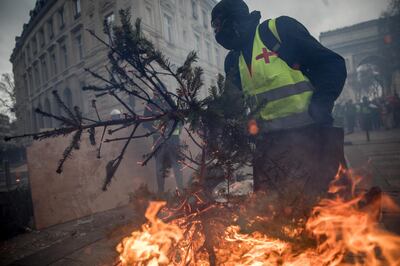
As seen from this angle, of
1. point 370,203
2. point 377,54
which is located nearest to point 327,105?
point 370,203

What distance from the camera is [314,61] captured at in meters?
1.91

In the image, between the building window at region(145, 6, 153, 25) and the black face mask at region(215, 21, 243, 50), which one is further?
the building window at region(145, 6, 153, 25)

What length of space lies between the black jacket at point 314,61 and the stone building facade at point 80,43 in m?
15.8

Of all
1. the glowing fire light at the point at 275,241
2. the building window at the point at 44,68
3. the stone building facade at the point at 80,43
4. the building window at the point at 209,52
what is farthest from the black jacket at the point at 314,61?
the building window at the point at 44,68

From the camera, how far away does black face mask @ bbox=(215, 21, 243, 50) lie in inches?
77.3

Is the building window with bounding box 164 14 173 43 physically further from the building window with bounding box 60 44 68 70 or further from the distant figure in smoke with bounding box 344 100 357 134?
the distant figure in smoke with bounding box 344 100 357 134

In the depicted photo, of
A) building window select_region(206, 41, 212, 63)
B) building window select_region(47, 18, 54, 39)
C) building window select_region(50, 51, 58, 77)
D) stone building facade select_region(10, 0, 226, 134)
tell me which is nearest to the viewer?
stone building facade select_region(10, 0, 226, 134)

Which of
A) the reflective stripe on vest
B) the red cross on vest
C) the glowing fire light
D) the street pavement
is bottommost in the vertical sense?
the street pavement

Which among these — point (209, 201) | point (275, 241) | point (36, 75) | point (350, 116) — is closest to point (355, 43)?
point (350, 116)

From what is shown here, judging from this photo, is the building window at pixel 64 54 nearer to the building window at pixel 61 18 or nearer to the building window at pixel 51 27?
the building window at pixel 61 18

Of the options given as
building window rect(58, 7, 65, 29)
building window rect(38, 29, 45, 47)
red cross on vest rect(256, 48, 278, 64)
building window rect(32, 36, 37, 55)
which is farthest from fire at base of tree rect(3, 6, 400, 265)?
building window rect(32, 36, 37, 55)

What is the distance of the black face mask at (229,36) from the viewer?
6.44 feet

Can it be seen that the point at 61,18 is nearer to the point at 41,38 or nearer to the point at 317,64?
the point at 41,38

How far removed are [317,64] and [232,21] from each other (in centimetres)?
69
